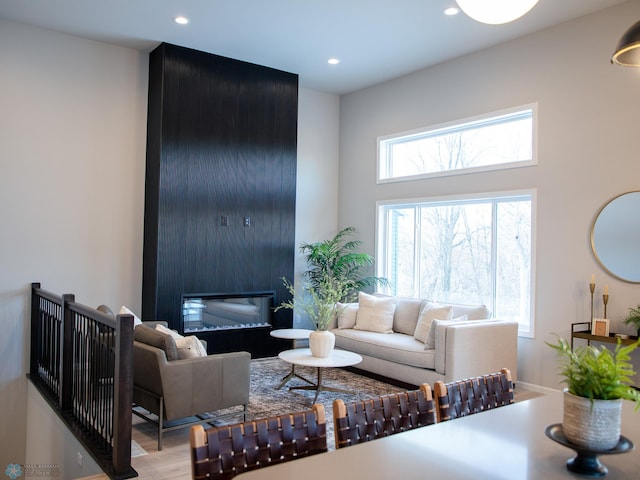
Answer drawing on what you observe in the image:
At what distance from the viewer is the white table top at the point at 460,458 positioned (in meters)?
1.28

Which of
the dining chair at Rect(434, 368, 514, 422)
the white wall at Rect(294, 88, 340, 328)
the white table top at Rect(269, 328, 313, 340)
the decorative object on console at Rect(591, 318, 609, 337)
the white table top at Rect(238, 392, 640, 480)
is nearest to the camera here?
the white table top at Rect(238, 392, 640, 480)

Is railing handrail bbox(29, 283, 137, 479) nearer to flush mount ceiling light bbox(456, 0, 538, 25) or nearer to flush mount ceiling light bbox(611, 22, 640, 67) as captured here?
flush mount ceiling light bbox(456, 0, 538, 25)

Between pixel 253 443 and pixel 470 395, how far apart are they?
98cm

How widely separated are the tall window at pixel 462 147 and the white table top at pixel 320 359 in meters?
2.77

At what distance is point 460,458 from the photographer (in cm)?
139

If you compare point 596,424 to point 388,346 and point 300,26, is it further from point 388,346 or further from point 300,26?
point 300,26

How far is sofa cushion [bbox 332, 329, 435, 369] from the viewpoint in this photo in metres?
5.08

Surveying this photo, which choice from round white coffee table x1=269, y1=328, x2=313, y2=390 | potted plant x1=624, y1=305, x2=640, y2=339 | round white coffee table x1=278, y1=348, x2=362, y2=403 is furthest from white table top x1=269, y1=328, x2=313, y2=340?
potted plant x1=624, y1=305, x2=640, y2=339

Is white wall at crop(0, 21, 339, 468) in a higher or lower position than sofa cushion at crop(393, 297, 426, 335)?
higher

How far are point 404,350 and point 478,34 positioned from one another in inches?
135

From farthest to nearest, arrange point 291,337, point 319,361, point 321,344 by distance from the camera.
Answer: point 291,337, point 321,344, point 319,361

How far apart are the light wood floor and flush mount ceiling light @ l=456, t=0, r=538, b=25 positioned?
2976 millimetres

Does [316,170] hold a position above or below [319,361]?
above

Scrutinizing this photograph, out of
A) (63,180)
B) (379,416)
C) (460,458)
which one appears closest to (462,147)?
(63,180)
